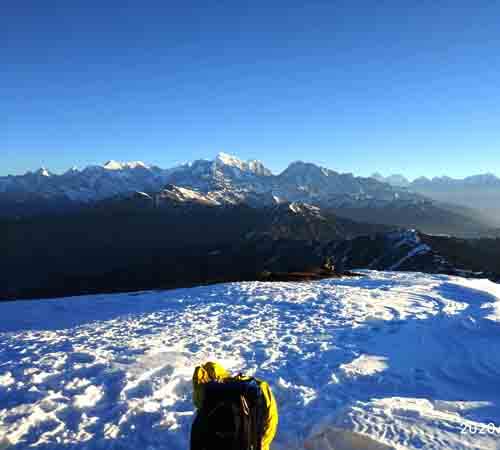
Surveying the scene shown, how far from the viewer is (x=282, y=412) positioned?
877 centimetres

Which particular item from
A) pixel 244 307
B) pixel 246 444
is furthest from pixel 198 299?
pixel 246 444

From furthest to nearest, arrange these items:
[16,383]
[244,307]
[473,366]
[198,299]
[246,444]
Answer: [198,299] < [244,307] < [473,366] < [16,383] < [246,444]

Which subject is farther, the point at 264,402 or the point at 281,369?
the point at 281,369

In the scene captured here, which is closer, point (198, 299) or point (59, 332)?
point (59, 332)

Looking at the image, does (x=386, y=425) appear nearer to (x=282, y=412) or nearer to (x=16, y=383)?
(x=282, y=412)

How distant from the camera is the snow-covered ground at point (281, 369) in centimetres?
790

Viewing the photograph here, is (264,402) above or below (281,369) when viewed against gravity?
above

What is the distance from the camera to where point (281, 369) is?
1131 cm

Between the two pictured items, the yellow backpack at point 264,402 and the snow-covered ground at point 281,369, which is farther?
the snow-covered ground at point 281,369

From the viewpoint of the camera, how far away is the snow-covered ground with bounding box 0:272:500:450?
7898 mm

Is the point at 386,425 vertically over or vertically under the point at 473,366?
over

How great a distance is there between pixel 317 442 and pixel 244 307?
498 inches

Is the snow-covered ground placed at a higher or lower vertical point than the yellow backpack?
lower

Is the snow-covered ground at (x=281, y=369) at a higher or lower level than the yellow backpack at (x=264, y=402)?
lower
